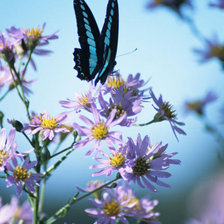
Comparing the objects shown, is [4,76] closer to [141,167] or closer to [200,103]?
[141,167]

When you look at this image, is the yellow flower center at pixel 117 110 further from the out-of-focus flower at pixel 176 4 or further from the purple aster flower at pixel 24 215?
the out-of-focus flower at pixel 176 4

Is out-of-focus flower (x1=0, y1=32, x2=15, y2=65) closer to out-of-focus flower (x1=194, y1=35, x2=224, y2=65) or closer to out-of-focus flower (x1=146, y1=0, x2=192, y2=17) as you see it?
out-of-focus flower (x1=146, y1=0, x2=192, y2=17)

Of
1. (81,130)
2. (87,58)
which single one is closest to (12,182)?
(81,130)

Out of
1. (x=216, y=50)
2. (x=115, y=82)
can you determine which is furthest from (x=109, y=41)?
(x=216, y=50)

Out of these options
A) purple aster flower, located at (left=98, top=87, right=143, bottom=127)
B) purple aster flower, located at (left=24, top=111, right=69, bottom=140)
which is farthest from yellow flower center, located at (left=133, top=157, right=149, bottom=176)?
purple aster flower, located at (left=24, top=111, right=69, bottom=140)

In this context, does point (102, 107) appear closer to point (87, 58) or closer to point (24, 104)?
point (24, 104)

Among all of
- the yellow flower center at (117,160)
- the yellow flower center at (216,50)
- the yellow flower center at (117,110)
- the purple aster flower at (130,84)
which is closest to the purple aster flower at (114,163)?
the yellow flower center at (117,160)
